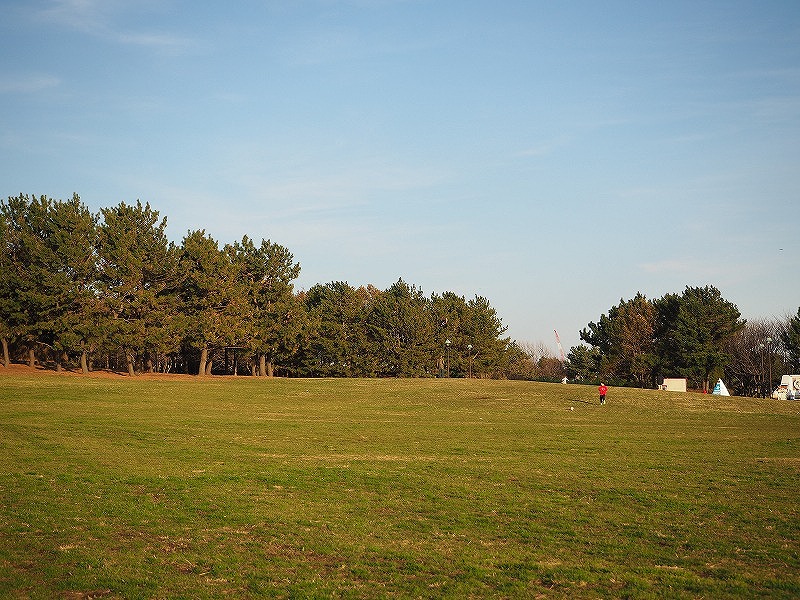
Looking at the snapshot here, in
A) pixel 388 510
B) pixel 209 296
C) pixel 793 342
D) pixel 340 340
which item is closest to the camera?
pixel 388 510

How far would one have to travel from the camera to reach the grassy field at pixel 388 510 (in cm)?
1055

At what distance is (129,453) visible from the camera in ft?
77.6

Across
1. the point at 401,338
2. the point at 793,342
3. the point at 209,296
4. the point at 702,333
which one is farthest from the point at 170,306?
the point at 793,342

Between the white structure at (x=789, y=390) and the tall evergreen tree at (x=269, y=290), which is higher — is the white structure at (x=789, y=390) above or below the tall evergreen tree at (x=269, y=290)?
below

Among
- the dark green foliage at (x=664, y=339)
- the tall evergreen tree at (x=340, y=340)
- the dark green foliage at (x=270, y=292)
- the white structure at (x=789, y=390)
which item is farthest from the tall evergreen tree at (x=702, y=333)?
the dark green foliage at (x=270, y=292)

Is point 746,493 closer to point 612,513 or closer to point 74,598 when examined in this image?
point 612,513

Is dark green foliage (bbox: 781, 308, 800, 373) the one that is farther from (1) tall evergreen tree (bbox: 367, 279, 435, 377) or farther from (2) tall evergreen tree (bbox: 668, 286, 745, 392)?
(1) tall evergreen tree (bbox: 367, 279, 435, 377)

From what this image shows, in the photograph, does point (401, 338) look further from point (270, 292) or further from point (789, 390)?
point (789, 390)

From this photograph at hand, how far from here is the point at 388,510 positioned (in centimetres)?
1555

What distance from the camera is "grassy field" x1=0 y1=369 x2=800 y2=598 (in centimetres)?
1055

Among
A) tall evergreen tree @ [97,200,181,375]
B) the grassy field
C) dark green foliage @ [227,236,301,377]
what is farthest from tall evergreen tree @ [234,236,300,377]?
the grassy field

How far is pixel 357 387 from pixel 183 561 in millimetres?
58310

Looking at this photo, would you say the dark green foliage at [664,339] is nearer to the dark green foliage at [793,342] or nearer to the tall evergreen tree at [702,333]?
the tall evergreen tree at [702,333]

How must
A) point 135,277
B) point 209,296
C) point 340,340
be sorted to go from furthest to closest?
point 340,340 < point 209,296 < point 135,277
